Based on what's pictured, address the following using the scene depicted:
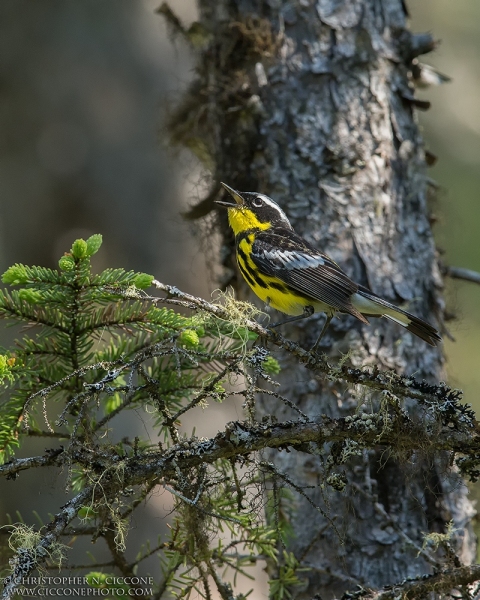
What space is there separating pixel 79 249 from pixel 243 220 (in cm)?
192

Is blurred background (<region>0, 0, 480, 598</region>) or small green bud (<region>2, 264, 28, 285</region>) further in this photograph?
blurred background (<region>0, 0, 480, 598</region>)

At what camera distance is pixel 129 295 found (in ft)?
6.94

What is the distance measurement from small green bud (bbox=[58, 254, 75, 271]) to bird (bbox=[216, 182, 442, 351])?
1.25m

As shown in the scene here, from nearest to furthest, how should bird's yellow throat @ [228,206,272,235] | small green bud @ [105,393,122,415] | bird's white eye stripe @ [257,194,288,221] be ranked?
small green bud @ [105,393,122,415], bird's white eye stripe @ [257,194,288,221], bird's yellow throat @ [228,206,272,235]

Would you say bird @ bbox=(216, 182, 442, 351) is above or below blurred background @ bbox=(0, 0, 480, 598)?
below

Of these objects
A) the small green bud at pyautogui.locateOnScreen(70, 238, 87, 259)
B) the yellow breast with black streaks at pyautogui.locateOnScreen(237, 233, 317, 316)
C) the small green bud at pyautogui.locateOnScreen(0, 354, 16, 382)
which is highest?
the yellow breast with black streaks at pyautogui.locateOnScreen(237, 233, 317, 316)

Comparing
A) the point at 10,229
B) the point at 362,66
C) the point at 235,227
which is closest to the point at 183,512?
the point at 235,227

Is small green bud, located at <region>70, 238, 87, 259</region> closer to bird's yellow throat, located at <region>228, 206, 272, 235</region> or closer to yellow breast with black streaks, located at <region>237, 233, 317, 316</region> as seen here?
yellow breast with black streaks, located at <region>237, 233, 317, 316</region>

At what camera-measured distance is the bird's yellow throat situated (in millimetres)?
3791

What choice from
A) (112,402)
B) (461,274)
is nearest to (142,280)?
(112,402)

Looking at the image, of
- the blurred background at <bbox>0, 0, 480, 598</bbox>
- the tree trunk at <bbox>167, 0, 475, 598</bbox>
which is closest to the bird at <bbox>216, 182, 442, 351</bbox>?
the tree trunk at <bbox>167, 0, 475, 598</bbox>

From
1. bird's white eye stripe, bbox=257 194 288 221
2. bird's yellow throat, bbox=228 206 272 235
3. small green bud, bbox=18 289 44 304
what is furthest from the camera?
bird's yellow throat, bbox=228 206 272 235

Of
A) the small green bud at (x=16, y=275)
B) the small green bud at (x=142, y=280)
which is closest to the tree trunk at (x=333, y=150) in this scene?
the small green bud at (x=142, y=280)

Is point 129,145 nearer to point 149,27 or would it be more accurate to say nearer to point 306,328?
point 149,27
